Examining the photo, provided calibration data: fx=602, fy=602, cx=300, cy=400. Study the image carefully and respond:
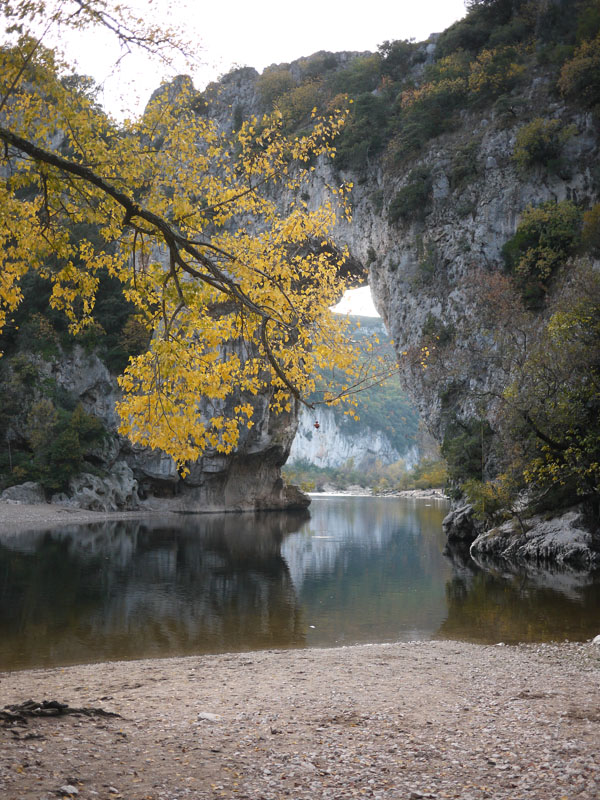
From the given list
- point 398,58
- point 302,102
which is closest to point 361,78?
point 398,58

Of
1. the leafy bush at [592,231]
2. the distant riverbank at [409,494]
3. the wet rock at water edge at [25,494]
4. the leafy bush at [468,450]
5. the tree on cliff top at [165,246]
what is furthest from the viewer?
the distant riverbank at [409,494]

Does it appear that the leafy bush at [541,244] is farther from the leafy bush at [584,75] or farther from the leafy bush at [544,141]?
the leafy bush at [584,75]

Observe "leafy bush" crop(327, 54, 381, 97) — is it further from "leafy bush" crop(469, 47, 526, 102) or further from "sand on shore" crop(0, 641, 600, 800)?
"sand on shore" crop(0, 641, 600, 800)

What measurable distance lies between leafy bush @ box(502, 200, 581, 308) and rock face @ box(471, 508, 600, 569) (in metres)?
12.7

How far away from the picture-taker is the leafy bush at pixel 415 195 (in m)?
38.7

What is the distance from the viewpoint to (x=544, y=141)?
33.2 metres

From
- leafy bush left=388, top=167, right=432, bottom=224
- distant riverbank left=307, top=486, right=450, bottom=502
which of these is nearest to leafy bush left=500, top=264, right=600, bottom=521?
leafy bush left=388, top=167, right=432, bottom=224

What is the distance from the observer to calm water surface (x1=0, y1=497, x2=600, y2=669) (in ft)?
39.1

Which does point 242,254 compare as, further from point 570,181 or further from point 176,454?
point 570,181

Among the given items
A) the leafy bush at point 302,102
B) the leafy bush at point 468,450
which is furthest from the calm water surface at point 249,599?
the leafy bush at point 302,102

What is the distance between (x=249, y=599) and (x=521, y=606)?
6895 mm

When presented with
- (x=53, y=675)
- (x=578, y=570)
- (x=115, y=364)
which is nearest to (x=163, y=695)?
(x=53, y=675)

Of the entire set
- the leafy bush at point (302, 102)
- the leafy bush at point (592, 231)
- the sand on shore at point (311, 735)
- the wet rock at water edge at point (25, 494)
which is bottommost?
the wet rock at water edge at point (25, 494)

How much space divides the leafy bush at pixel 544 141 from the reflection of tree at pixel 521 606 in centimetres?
2379
